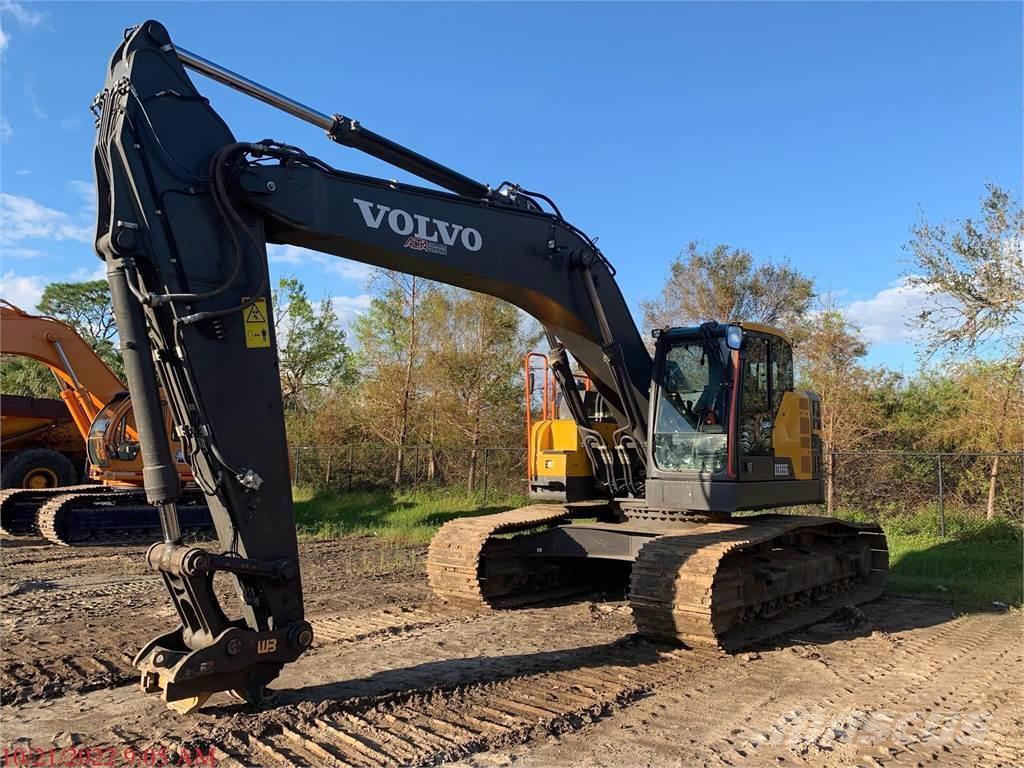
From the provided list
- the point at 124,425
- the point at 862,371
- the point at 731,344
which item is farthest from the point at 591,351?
the point at 862,371

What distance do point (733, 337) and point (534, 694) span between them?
372 cm

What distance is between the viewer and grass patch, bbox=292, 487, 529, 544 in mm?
15250

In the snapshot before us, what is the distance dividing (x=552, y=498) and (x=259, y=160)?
4.68 meters

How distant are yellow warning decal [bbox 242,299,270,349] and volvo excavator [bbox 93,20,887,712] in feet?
0.04

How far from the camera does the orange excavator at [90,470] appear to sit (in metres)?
13.9

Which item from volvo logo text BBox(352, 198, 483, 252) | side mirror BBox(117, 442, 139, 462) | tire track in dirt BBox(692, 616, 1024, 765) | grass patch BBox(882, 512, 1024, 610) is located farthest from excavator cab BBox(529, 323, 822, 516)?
side mirror BBox(117, 442, 139, 462)

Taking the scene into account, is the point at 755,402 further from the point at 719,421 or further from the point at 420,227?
the point at 420,227

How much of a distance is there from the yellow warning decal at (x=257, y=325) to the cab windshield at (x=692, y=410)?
392 centimetres

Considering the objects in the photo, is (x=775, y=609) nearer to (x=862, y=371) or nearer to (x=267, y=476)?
(x=267, y=476)

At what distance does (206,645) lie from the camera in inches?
178

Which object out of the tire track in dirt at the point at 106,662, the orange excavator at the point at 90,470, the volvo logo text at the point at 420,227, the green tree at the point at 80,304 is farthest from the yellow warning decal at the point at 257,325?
the green tree at the point at 80,304

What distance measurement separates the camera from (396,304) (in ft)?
72.7

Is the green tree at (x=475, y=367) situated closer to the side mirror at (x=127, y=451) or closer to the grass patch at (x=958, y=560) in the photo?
the side mirror at (x=127, y=451)

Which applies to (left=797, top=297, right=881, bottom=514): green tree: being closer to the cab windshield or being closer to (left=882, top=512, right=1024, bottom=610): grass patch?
(left=882, top=512, right=1024, bottom=610): grass patch
